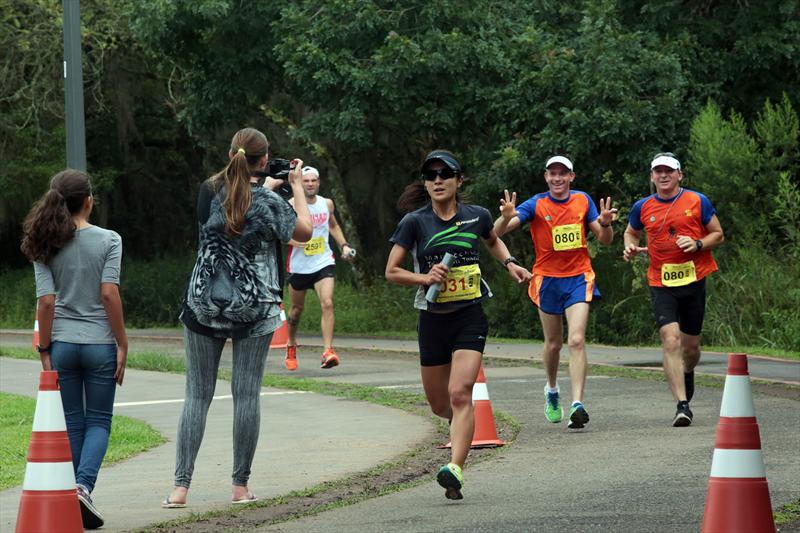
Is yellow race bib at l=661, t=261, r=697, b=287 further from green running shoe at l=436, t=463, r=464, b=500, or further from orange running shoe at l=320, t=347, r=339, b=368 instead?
orange running shoe at l=320, t=347, r=339, b=368

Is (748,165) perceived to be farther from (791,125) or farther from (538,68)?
(538,68)

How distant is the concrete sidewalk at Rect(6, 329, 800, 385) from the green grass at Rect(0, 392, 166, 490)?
624 centimetres

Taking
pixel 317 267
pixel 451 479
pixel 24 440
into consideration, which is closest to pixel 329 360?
pixel 317 267

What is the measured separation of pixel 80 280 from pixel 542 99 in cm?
1663

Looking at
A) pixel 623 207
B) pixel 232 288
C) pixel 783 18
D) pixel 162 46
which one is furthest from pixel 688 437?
pixel 162 46

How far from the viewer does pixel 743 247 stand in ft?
71.4

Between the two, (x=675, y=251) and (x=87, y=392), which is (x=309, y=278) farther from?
(x=87, y=392)

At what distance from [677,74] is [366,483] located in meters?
15.3

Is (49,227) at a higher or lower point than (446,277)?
higher

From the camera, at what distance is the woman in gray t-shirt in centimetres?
798

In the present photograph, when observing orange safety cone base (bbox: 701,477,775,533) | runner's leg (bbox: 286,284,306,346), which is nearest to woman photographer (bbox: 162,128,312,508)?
orange safety cone base (bbox: 701,477,775,533)

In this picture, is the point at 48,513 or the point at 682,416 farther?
the point at 682,416

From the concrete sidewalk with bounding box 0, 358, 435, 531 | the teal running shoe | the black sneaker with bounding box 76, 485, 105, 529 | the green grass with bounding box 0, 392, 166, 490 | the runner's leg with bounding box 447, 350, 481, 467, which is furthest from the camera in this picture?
the teal running shoe

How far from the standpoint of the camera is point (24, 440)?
1197 cm
